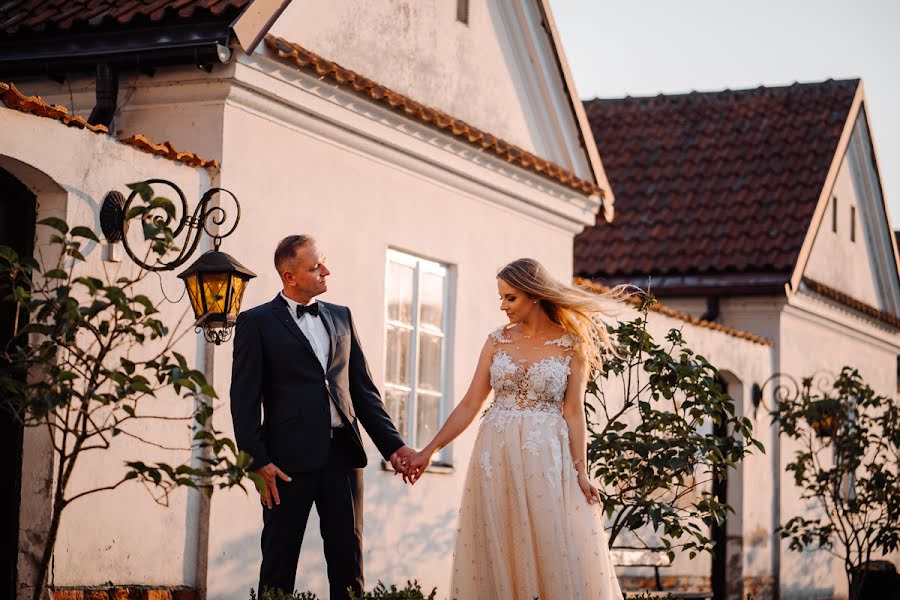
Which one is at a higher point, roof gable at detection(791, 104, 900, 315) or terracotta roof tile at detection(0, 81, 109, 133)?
roof gable at detection(791, 104, 900, 315)

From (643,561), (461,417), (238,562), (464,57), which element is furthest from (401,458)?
(643,561)

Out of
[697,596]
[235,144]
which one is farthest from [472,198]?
[697,596]

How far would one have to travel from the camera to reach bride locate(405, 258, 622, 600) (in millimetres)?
7566

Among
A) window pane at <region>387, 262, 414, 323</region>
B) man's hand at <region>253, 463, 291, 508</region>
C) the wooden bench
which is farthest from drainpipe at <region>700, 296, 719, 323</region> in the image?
man's hand at <region>253, 463, 291, 508</region>

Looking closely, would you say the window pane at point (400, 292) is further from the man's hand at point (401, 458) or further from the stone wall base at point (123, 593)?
the man's hand at point (401, 458)

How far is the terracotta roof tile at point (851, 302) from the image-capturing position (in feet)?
60.5

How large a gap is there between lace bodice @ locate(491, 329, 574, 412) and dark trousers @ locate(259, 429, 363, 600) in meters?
1.03

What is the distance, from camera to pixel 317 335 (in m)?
7.30

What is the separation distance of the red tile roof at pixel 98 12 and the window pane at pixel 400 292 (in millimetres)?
2793

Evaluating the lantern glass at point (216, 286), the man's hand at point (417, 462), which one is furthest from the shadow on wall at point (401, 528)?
the lantern glass at point (216, 286)

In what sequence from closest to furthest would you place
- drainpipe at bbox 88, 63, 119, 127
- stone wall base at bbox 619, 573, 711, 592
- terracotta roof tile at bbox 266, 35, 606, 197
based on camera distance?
drainpipe at bbox 88, 63, 119, 127 < terracotta roof tile at bbox 266, 35, 606, 197 < stone wall base at bbox 619, 573, 711, 592

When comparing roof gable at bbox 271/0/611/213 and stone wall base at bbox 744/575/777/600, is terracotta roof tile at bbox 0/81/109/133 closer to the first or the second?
roof gable at bbox 271/0/611/213

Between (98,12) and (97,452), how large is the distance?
312 cm

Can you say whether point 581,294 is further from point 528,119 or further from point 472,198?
point 528,119
